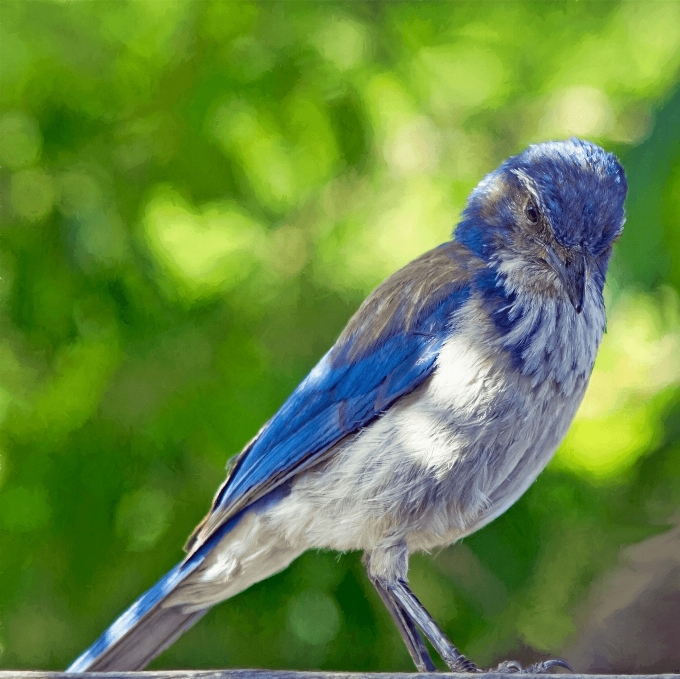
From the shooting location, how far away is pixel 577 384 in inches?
116

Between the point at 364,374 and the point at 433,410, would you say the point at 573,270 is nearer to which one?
the point at 433,410

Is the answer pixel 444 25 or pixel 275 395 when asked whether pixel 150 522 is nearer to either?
pixel 275 395

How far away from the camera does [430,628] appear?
300 centimetres

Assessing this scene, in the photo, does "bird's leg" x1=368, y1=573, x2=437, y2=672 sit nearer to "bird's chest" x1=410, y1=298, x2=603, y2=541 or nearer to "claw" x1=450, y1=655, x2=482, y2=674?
"claw" x1=450, y1=655, x2=482, y2=674

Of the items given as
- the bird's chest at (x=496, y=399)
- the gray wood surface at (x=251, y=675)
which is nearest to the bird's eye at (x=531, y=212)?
the bird's chest at (x=496, y=399)

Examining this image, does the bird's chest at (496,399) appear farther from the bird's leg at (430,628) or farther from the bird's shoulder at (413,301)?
the bird's leg at (430,628)

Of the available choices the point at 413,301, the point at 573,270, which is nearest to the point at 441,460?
the point at 413,301

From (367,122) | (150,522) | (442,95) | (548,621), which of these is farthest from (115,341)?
(548,621)

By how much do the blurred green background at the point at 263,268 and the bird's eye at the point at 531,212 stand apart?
819 millimetres

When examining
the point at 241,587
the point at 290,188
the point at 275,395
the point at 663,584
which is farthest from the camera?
the point at 663,584

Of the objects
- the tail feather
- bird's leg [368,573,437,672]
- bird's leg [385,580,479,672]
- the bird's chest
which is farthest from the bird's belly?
the tail feather

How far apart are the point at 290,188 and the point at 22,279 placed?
1083mm

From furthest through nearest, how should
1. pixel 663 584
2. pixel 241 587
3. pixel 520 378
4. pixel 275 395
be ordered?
pixel 663 584 < pixel 275 395 < pixel 241 587 < pixel 520 378

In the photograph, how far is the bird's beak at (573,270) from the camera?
2.76 meters
